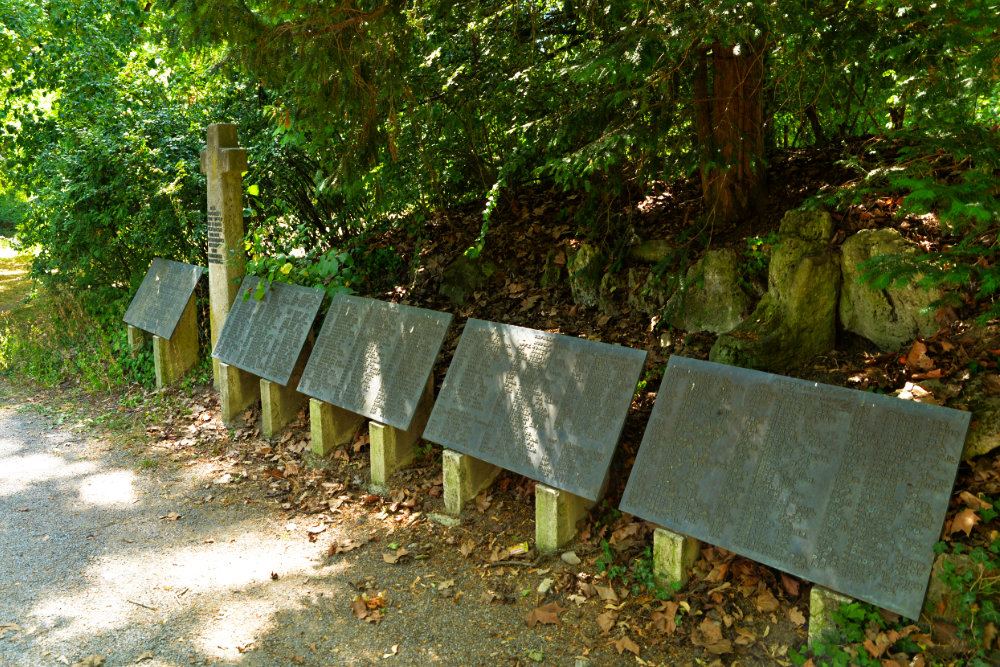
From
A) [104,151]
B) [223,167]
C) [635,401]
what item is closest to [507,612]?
[635,401]

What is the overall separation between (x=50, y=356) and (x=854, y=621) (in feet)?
29.1

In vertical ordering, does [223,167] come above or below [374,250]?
above

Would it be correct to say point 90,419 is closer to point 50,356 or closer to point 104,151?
point 50,356

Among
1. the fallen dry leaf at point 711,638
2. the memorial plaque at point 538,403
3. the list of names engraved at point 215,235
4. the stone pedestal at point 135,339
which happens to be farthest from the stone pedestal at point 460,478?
the stone pedestal at point 135,339

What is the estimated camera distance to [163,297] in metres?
7.51

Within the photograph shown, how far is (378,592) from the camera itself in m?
Answer: 3.92

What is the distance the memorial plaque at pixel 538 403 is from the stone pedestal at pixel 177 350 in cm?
401

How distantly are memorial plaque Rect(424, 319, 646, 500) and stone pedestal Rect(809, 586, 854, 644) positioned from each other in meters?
1.10

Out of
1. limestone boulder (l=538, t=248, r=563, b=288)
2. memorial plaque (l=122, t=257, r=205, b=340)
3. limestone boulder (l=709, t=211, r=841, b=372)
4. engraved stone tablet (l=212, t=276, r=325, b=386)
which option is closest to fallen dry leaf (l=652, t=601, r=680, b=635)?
limestone boulder (l=709, t=211, r=841, b=372)

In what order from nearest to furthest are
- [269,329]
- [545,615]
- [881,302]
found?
[545,615] < [881,302] < [269,329]

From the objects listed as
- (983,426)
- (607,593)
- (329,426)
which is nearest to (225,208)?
(329,426)

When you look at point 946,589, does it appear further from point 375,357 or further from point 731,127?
point 375,357

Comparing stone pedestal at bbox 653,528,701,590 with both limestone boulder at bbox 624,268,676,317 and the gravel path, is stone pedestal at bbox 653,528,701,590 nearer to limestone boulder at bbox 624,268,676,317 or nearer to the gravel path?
the gravel path

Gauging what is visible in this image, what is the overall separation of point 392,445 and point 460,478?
76cm
